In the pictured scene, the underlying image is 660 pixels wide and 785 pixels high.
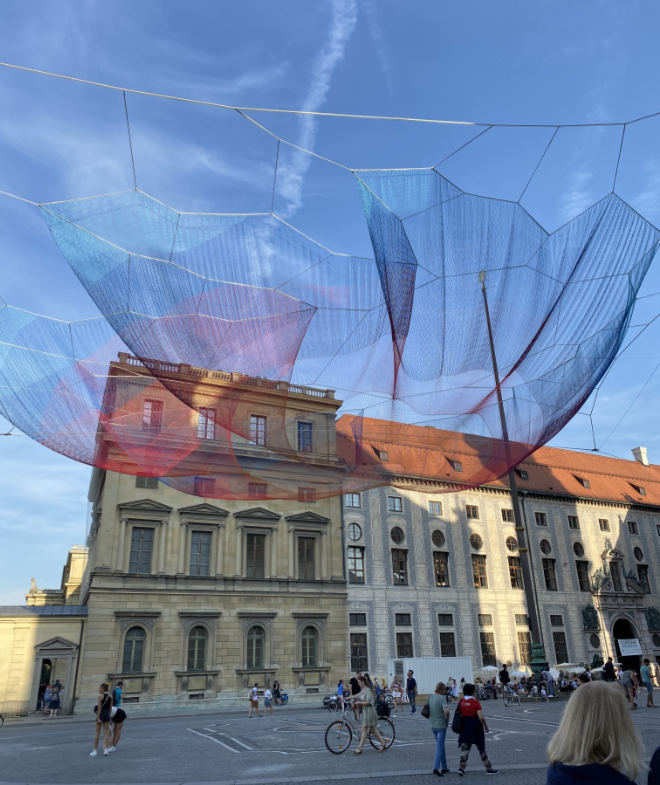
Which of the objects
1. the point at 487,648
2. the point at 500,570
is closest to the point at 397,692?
the point at 487,648

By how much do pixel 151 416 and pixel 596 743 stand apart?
14126 millimetres

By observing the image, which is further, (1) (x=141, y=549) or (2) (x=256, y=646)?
(2) (x=256, y=646)

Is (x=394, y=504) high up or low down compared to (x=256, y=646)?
up

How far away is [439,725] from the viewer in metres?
10.5

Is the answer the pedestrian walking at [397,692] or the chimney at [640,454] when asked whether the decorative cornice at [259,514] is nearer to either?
the pedestrian walking at [397,692]

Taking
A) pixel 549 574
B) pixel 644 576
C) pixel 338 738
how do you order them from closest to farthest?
pixel 338 738 → pixel 549 574 → pixel 644 576

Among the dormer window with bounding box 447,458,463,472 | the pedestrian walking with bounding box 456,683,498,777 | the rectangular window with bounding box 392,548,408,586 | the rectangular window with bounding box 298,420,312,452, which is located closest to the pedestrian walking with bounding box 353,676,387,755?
the pedestrian walking with bounding box 456,683,498,777

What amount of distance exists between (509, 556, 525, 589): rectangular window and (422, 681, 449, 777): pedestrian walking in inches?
1345

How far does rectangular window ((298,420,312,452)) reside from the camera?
38.2 feet

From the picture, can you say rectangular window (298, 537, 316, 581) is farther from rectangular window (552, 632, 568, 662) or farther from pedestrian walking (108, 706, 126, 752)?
pedestrian walking (108, 706, 126, 752)

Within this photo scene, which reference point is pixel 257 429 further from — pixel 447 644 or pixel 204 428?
pixel 447 644

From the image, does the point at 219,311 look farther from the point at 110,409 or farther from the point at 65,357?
the point at 110,409

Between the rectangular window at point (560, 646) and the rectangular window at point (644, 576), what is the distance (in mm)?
9836

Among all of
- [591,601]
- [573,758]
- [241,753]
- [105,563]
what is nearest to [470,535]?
[591,601]
